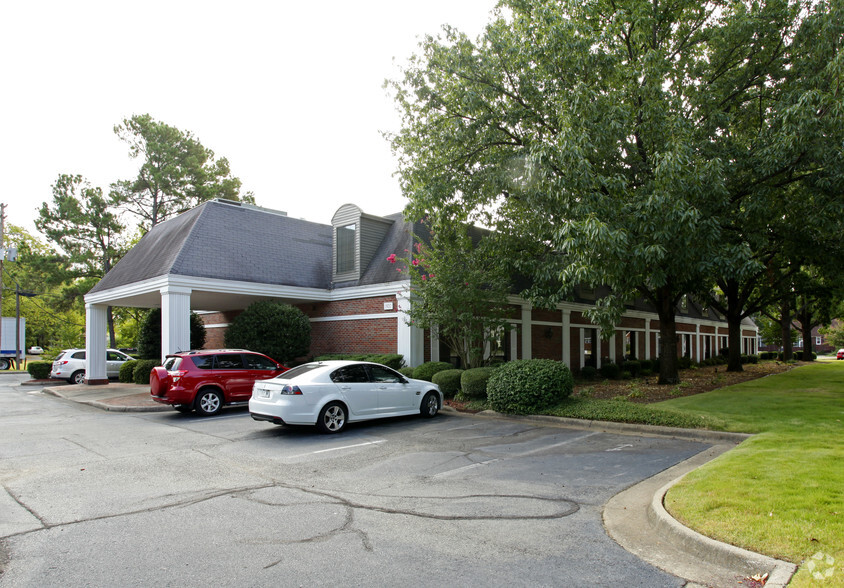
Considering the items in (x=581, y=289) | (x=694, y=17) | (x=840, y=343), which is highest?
(x=694, y=17)

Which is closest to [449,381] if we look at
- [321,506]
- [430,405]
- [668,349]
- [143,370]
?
[430,405]

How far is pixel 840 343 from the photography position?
68.1 metres

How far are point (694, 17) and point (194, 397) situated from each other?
678 inches

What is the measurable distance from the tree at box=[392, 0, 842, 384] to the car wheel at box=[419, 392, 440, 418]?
13.8 feet

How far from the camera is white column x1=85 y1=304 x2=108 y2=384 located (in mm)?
23672

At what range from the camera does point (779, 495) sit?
5.62m

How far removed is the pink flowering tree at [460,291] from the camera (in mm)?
16016

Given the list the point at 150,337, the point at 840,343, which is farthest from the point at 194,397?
the point at 840,343

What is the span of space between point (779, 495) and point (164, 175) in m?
39.8

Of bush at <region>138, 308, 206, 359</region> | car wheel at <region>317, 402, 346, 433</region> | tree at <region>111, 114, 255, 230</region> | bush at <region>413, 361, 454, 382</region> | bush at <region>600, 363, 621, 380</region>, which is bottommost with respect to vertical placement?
bush at <region>600, 363, 621, 380</region>

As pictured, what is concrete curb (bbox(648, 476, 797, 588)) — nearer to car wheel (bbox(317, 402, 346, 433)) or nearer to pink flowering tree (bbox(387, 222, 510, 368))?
car wheel (bbox(317, 402, 346, 433))

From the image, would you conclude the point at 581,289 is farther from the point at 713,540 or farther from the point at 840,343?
the point at 840,343

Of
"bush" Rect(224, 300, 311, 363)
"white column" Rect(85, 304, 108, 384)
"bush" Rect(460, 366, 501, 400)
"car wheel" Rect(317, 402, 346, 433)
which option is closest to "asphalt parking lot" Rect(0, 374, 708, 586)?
"car wheel" Rect(317, 402, 346, 433)

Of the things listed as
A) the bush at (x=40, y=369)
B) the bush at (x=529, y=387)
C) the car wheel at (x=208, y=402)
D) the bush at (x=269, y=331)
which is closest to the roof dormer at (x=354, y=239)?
the bush at (x=269, y=331)
